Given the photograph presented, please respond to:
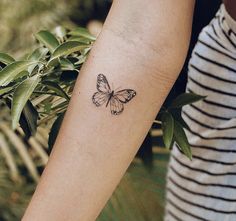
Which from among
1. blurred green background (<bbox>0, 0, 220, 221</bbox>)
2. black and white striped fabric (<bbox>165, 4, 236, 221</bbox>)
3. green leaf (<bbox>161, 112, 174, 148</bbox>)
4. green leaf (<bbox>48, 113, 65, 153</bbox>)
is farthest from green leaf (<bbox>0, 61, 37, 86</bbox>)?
blurred green background (<bbox>0, 0, 220, 221</bbox>)

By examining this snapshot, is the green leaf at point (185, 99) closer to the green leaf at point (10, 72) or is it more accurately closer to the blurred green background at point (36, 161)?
the green leaf at point (10, 72)

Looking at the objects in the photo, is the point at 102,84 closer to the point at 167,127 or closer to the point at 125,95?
the point at 125,95

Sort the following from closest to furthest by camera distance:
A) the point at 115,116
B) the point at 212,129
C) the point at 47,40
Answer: the point at 115,116 < the point at 47,40 < the point at 212,129

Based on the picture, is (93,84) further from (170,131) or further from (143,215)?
(143,215)

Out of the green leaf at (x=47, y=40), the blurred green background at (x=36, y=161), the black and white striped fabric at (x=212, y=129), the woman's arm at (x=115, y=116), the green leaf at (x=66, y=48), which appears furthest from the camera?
the blurred green background at (x=36, y=161)

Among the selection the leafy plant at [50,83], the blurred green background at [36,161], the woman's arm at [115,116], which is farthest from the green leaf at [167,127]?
the blurred green background at [36,161]

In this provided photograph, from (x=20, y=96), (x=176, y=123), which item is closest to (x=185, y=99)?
(x=176, y=123)

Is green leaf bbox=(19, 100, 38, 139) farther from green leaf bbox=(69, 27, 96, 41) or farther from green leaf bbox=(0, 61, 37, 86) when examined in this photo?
green leaf bbox=(69, 27, 96, 41)
